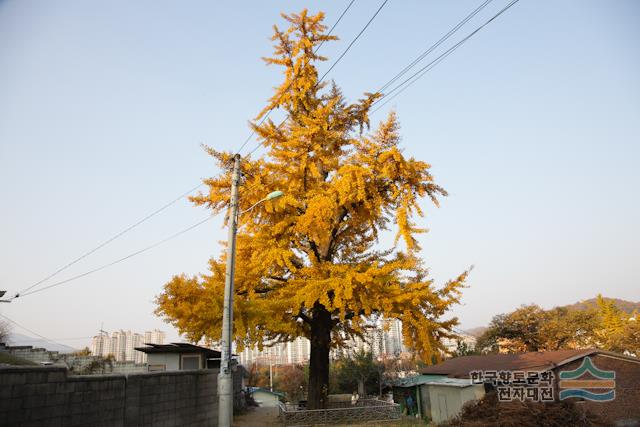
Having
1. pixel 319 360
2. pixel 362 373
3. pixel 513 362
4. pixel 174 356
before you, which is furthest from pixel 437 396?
pixel 362 373

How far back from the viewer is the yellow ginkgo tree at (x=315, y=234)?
1410cm

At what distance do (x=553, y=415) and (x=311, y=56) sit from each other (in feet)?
50.5

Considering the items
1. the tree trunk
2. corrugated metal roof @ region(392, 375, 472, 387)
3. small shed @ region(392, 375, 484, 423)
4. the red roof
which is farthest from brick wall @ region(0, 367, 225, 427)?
the red roof

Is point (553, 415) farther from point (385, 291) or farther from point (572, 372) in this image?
point (572, 372)

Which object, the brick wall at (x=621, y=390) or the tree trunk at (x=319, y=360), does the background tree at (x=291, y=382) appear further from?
the brick wall at (x=621, y=390)

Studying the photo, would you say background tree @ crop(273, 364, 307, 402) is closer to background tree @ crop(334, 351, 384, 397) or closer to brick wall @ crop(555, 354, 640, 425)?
background tree @ crop(334, 351, 384, 397)

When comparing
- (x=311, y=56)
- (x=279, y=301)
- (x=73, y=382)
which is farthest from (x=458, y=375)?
(x=73, y=382)

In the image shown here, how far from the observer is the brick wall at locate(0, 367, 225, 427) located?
21.9 ft

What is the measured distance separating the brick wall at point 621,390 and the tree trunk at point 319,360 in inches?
444

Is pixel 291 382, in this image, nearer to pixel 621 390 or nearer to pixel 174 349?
pixel 174 349

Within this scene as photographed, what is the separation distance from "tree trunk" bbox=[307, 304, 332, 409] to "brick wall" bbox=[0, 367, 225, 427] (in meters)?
5.75

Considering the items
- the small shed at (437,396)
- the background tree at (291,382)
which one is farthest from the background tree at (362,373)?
the background tree at (291,382)

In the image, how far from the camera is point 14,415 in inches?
258

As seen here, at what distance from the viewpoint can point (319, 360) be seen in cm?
1766
